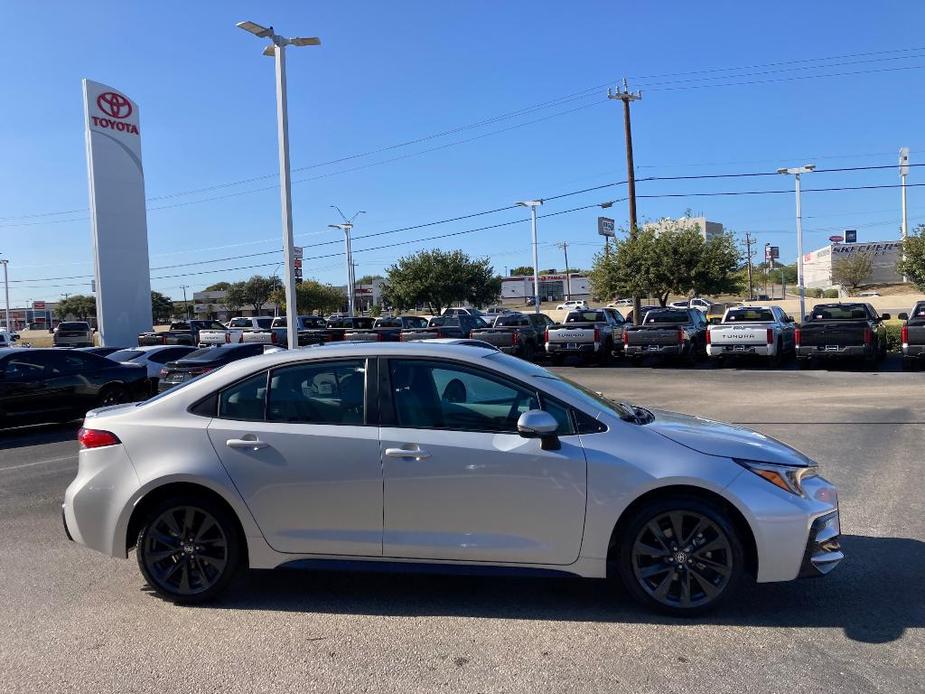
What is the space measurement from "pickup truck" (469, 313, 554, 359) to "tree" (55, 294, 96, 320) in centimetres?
11400

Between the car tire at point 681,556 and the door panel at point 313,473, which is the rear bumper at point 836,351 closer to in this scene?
the car tire at point 681,556

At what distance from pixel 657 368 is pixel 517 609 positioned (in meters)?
19.2

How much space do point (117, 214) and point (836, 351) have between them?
29.5 m

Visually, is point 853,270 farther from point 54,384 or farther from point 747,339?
point 54,384

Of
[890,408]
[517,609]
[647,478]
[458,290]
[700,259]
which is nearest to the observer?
[647,478]

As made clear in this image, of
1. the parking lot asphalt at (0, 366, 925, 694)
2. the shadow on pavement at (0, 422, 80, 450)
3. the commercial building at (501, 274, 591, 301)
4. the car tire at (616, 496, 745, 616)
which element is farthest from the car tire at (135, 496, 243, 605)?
the commercial building at (501, 274, 591, 301)

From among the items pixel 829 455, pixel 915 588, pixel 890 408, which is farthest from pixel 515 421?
pixel 890 408

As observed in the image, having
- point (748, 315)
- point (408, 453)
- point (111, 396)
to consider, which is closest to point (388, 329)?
point (748, 315)

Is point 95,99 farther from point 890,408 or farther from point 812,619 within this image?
point 812,619

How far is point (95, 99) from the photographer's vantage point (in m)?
32.8

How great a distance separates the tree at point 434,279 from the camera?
171ft

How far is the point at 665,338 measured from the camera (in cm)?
2173

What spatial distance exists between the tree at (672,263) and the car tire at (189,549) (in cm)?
3009

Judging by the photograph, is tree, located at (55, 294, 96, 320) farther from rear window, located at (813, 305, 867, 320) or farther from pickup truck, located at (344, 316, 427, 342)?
rear window, located at (813, 305, 867, 320)
